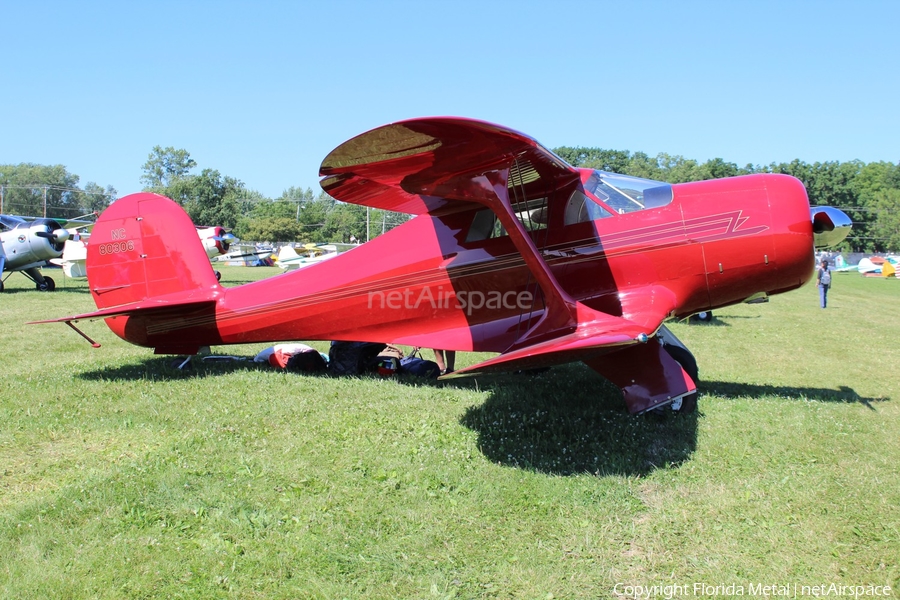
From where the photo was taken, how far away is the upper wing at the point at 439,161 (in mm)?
4691

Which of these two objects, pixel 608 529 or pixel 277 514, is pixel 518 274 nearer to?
pixel 608 529

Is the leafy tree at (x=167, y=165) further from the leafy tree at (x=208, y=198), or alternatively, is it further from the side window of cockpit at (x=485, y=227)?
the side window of cockpit at (x=485, y=227)

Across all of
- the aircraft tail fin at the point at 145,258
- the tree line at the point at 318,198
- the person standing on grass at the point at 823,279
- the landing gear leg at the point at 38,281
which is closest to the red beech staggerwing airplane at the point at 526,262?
the aircraft tail fin at the point at 145,258

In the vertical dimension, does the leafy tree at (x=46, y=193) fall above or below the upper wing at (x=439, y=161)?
above

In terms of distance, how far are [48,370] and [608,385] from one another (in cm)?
736

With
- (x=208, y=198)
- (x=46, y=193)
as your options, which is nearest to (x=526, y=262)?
(x=208, y=198)

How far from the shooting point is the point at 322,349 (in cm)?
1081

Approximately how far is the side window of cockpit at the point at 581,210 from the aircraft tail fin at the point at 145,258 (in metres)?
4.81

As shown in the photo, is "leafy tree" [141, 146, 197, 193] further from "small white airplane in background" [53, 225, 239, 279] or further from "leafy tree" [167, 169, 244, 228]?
"small white airplane in background" [53, 225, 239, 279]

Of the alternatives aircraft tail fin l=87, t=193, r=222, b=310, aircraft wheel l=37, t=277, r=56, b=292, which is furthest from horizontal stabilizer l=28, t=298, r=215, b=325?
aircraft wheel l=37, t=277, r=56, b=292

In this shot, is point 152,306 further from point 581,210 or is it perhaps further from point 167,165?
point 167,165

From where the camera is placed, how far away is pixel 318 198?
13275cm

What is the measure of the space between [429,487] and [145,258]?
565cm

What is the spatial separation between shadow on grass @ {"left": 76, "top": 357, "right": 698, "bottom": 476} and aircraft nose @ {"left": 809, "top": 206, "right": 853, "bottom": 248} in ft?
7.36
